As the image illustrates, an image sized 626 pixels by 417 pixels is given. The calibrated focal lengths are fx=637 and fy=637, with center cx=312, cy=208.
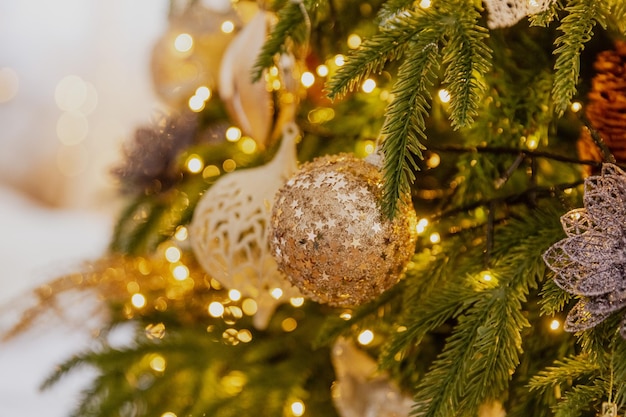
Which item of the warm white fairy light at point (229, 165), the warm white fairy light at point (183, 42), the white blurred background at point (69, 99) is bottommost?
the white blurred background at point (69, 99)

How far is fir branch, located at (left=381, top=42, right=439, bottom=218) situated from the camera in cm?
38

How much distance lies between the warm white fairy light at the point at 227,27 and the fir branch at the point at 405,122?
0.40 m

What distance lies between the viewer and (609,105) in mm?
462

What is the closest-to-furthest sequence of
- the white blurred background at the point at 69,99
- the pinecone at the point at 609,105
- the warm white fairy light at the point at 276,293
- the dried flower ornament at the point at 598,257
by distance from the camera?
1. the dried flower ornament at the point at 598,257
2. the pinecone at the point at 609,105
3. the warm white fairy light at the point at 276,293
4. the white blurred background at the point at 69,99

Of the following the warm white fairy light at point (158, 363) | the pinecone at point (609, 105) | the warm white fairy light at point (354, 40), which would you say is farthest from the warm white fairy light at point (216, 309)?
the pinecone at point (609, 105)

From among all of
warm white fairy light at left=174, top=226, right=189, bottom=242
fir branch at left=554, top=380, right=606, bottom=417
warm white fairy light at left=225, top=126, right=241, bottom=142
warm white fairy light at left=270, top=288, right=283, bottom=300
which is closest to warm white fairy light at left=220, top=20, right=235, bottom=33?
warm white fairy light at left=225, top=126, right=241, bottom=142

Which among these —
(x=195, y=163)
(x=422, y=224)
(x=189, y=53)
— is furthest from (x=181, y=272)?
(x=422, y=224)

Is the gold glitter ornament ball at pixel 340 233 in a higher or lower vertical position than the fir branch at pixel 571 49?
lower

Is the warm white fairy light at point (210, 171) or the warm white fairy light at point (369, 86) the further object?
the warm white fairy light at point (210, 171)

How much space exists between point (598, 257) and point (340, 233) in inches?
5.9

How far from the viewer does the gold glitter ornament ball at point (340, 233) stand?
1.33ft

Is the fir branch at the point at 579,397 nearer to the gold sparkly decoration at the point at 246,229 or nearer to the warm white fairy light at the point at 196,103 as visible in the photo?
the gold sparkly decoration at the point at 246,229

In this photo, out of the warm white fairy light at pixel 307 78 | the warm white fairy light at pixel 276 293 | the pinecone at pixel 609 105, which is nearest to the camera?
the pinecone at pixel 609 105

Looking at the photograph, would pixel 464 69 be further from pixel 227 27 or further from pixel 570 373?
pixel 227 27
